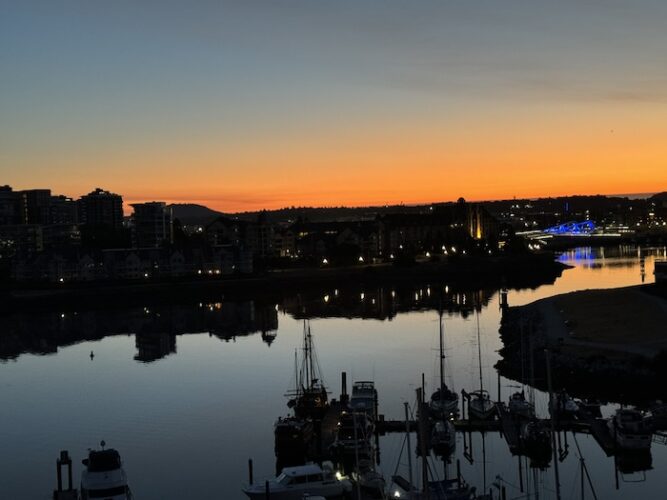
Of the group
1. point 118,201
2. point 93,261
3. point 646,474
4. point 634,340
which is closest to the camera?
point 646,474

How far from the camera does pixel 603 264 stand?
267ft

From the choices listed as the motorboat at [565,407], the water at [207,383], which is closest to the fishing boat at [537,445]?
the water at [207,383]

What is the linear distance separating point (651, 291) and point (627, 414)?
20.8m

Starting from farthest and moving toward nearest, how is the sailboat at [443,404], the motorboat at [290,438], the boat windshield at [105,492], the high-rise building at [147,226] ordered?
the high-rise building at [147,226] < the sailboat at [443,404] < the motorboat at [290,438] < the boat windshield at [105,492]

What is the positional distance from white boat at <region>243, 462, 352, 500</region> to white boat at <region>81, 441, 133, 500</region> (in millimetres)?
2074

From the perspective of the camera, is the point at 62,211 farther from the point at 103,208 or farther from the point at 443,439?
the point at 443,439

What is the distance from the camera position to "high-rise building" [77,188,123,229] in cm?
12125

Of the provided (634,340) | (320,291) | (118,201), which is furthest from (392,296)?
(118,201)

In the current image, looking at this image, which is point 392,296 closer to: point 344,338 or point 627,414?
point 344,338

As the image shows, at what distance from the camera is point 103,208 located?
122 m

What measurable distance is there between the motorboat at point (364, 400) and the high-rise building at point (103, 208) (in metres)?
105

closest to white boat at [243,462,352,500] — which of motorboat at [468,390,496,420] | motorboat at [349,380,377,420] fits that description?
motorboat at [349,380,377,420]

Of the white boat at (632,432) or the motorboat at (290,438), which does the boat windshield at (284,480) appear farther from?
the white boat at (632,432)

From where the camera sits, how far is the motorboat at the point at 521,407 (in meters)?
17.8
